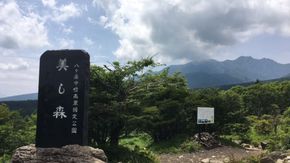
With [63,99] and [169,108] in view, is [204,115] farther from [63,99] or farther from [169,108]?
[63,99]

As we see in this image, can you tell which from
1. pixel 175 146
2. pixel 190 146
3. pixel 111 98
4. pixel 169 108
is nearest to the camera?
pixel 111 98

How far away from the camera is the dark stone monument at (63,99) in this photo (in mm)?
9094

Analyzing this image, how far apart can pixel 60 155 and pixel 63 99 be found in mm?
1288

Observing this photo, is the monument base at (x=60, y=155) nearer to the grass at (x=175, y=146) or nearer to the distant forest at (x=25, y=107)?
the grass at (x=175, y=146)

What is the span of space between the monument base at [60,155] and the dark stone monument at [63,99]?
0.52 ft

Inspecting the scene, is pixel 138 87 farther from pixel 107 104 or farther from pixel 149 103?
pixel 149 103

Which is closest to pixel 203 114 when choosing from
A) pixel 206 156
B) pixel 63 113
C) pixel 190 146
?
pixel 190 146

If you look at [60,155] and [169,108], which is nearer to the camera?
[60,155]

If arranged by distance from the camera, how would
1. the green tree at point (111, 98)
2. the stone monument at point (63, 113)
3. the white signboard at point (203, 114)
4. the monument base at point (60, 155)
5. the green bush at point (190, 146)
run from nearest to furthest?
the monument base at point (60, 155) < the stone monument at point (63, 113) < the green tree at point (111, 98) < the green bush at point (190, 146) < the white signboard at point (203, 114)

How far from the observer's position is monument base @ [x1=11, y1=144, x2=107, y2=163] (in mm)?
8891

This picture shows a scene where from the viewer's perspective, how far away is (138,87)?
15953 millimetres

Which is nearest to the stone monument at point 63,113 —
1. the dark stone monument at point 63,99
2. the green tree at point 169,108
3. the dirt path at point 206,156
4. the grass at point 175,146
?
the dark stone monument at point 63,99

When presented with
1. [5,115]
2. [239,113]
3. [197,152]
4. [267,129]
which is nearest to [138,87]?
[197,152]

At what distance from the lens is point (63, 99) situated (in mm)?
9203
